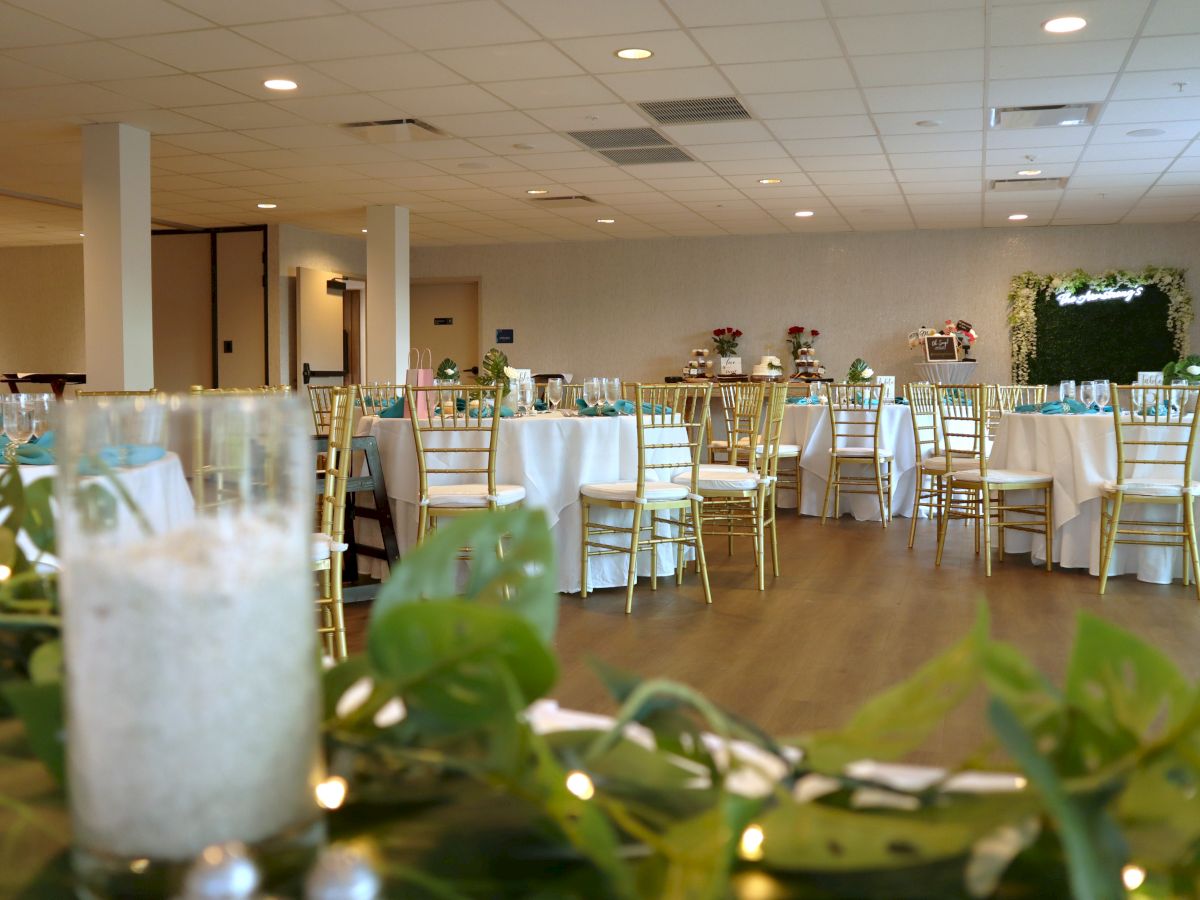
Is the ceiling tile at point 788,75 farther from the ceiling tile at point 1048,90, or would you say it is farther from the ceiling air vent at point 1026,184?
the ceiling air vent at point 1026,184

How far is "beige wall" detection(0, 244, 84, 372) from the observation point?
53.2 feet

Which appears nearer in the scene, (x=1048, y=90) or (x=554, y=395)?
(x=1048, y=90)

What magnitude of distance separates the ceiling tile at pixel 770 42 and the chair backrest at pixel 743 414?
1.87 m

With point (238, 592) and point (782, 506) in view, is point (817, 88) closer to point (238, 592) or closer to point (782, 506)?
point (782, 506)

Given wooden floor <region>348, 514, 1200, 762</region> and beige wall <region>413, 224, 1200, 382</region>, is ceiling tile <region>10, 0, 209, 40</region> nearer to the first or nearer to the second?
wooden floor <region>348, 514, 1200, 762</region>

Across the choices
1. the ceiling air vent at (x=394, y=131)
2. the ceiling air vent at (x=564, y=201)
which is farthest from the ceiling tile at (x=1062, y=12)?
the ceiling air vent at (x=564, y=201)

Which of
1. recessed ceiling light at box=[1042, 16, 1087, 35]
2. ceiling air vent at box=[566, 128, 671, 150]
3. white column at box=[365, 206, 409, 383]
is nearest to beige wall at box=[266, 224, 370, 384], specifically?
white column at box=[365, 206, 409, 383]

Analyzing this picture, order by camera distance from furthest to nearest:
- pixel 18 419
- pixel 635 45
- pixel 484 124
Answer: pixel 484 124
pixel 635 45
pixel 18 419

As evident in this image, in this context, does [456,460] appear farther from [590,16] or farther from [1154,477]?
[1154,477]

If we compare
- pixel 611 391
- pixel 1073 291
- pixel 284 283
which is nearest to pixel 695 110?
pixel 611 391

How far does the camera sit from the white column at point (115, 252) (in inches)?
318

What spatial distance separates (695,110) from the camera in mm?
7539

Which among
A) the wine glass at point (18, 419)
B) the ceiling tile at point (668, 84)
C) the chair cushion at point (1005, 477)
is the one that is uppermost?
the ceiling tile at point (668, 84)

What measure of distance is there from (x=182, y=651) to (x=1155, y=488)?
601cm
